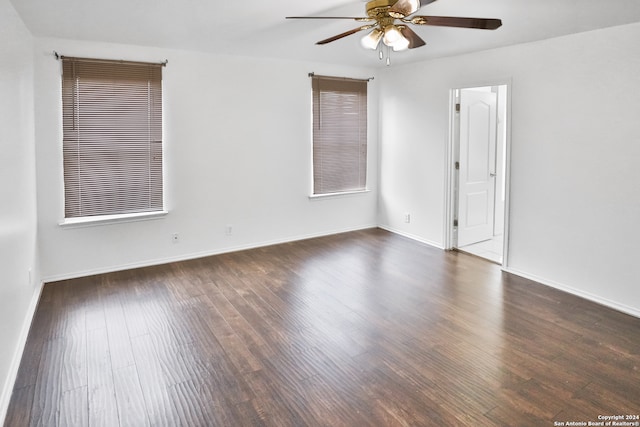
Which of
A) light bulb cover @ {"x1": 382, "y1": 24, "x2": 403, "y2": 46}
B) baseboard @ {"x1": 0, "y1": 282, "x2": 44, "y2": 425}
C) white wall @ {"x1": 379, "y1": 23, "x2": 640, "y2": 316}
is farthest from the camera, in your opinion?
white wall @ {"x1": 379, "y1": 23, "x2": 640, "y2": 316}

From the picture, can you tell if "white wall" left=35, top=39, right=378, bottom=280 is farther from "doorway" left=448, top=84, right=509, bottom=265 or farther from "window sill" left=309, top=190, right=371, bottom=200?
"doorway" left=448, top=84, right=509, bottom=265

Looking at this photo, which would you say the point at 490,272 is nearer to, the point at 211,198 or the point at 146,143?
the point at 211,198

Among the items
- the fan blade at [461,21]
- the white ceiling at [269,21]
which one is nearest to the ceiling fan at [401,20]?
the fan blade at [461,21]

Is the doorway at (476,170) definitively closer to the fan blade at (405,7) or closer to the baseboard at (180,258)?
the baseboard at (180,258)

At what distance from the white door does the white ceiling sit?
1.01 meters

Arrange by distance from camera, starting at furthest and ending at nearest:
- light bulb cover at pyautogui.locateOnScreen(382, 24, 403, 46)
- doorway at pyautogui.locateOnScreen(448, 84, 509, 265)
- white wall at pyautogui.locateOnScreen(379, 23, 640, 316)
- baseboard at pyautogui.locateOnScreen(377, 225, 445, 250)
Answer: baseboard at pyautogui.locateOnScreen(377, 225, 445, 250) < doorway at pyautogui.locateOnScreen(448, 84, 509, 265) < white wall at pyautogui.locateOnScreen(379, 23, 640, 316) < light bulb cover at pyautogui.locateOnScreen(382, 24, 403, 46)

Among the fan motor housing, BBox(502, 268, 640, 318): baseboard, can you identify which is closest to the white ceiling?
the fan motor housing

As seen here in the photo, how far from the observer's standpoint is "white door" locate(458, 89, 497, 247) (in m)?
5.14

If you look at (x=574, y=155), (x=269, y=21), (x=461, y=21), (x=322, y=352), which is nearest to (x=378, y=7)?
(x=461, y=21)

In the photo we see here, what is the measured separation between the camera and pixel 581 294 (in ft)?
12.2

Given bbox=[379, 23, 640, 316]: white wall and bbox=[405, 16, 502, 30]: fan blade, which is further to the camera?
bbox=[379, 23, 640, 316]: white wall

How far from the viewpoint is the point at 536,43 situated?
3895 millimetres

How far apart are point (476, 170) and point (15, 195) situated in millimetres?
4900

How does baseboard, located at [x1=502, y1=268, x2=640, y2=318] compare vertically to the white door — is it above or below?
below
